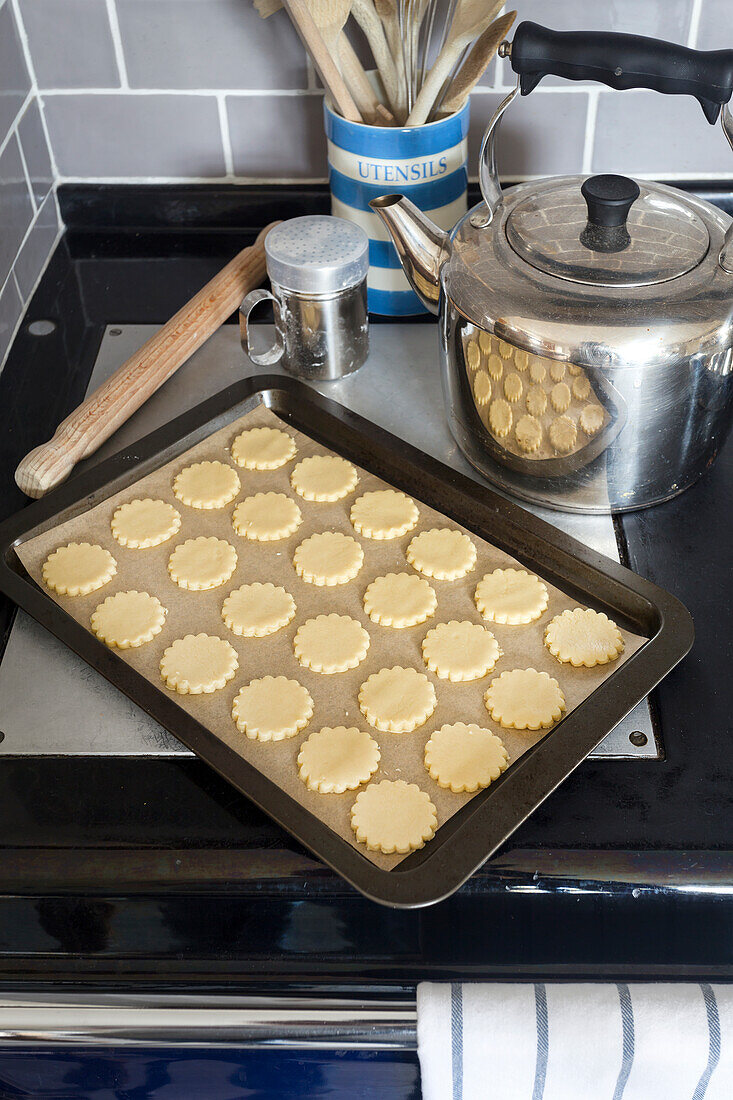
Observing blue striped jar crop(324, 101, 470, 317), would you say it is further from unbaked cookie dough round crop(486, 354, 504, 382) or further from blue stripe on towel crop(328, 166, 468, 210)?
unbaked cookie dough round crop(486, 354, 504, 382)

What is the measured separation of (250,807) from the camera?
26.1 inches

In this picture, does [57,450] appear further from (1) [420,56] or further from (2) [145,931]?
(1) [420,56]

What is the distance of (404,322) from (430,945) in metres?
0.62

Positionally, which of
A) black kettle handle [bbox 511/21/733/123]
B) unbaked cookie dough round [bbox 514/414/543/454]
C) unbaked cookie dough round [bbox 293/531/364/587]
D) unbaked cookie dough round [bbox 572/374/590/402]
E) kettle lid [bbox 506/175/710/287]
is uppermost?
black kettle handle [bbox 511/21/733/123]

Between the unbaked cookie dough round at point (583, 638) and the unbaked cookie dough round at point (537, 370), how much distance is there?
171 millimetres

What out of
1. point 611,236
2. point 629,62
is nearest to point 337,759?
point 611,236

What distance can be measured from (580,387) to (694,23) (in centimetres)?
50

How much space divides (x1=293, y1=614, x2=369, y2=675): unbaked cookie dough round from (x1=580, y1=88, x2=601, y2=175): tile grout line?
2.03ft

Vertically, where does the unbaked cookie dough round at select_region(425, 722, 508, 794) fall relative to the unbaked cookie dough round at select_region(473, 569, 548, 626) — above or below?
below

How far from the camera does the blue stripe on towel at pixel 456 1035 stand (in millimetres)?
636

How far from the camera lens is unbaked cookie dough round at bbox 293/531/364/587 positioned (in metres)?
0.79

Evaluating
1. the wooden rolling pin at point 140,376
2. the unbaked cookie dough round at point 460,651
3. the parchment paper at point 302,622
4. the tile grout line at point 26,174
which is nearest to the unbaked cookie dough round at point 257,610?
Result: the parchment paper at point 302,622

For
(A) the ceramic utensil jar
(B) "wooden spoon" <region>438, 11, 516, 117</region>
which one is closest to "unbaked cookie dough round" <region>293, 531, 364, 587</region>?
(A) the ceramic utensil jar

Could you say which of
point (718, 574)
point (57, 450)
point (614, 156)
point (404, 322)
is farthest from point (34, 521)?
point (614, 156)
